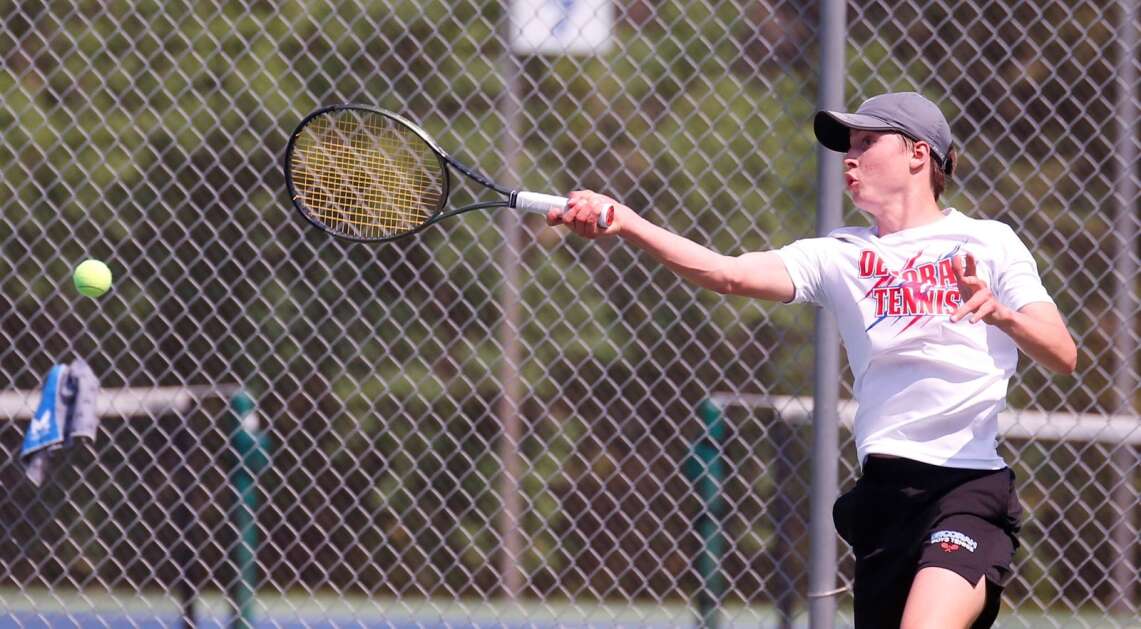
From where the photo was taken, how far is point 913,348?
2559 millimetres

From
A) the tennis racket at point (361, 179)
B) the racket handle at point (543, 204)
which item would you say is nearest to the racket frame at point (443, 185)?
the racket handle at point (543, 204)

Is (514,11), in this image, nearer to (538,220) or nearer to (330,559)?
(538,220)

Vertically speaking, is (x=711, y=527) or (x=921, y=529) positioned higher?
(x=921, y=529)

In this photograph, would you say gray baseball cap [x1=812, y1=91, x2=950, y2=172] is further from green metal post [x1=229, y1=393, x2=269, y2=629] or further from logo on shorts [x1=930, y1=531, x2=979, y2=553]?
green metal post [x1=229, y1=393, x2=269, y2=629]

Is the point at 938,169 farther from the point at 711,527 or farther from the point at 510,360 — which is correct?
the point at 510,360

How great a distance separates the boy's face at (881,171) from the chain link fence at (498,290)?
2009mm

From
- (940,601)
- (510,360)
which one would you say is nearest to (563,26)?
(510,360)

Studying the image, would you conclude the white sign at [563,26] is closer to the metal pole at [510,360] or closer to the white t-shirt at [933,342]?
the metal pole at [510,360]

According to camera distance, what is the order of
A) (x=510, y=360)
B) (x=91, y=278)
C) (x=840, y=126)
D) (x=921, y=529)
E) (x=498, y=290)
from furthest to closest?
1. (x=498, y=290)
2. (x=510, y=360)
3. (x=91, y=278)
4. (x=840, y=126)
5. (x=921, y=529)

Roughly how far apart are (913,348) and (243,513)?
217 cm

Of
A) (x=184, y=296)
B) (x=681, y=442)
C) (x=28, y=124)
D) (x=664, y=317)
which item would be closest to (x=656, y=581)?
(x=681, y=442)

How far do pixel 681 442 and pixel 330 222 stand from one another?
1.76 metres

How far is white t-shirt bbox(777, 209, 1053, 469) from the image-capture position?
2541mm

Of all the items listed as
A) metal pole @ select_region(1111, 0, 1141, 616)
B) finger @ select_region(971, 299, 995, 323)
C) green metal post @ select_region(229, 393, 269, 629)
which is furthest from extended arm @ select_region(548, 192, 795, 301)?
green metal post @ select_region(229, 393, 269, 629)
